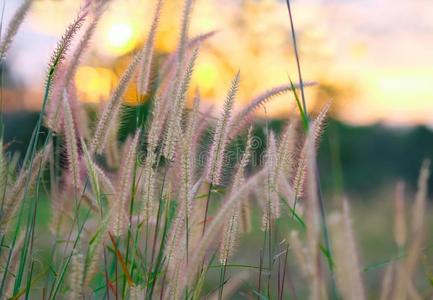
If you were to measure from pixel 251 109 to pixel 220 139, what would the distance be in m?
0.18

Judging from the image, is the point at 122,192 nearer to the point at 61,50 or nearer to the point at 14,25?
the point at 61,50

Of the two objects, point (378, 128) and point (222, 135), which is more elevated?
point (378, 128)

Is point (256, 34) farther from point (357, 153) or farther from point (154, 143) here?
point (154, 143)

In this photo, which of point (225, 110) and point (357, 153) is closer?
point (225, 110)

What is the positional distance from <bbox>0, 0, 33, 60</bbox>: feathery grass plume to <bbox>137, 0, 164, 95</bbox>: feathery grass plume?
28 centimetres

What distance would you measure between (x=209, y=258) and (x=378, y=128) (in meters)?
16.7

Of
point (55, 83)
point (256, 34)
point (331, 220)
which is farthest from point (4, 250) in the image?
point (256, 34)

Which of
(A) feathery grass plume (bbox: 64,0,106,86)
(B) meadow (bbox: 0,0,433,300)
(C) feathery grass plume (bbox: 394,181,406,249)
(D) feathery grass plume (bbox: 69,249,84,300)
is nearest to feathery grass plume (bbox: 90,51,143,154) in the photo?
(B) meadow (bbox: 0,0,433,300)

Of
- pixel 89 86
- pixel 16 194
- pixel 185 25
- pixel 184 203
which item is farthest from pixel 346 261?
pixel 89 86

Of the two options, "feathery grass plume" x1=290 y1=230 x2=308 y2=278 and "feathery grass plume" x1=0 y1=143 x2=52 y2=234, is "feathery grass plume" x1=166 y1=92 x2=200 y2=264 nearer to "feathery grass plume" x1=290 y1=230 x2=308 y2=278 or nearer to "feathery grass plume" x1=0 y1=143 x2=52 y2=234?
"feathery grass plume" x1=290 y1=230 x2=308 y2=278

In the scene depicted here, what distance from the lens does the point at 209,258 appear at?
1.91 meters

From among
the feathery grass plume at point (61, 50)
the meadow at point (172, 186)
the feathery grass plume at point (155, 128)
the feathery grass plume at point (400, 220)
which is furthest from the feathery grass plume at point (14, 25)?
the feathery grass plume at point (400, 220)

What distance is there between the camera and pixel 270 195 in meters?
1.74

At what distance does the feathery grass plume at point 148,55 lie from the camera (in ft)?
6.00
